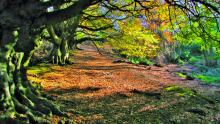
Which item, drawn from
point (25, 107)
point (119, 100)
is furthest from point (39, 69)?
point (25, 107)

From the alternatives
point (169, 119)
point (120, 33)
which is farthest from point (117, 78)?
point (169, 119)

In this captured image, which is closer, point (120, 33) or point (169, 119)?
point (169, 119)

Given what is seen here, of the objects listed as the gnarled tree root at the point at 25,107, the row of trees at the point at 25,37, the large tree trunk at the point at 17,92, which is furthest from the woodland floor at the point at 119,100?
the row of trees at the point at 25,37

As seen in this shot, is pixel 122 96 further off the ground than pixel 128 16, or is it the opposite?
pixel 128 16

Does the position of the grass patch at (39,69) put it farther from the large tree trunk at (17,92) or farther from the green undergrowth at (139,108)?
the large tree trunk at (17,92)

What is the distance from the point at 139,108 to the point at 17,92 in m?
5.38

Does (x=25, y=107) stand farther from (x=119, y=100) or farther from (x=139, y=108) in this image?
(x=119, y=100)

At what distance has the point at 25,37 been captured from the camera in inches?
427

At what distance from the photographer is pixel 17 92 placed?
11.2m

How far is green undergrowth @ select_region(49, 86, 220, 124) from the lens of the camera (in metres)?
12.8

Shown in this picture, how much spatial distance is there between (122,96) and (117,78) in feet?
19.7

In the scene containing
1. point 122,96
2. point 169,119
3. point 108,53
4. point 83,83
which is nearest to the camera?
point 169,119

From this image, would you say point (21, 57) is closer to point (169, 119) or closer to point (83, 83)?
point (169, 119)

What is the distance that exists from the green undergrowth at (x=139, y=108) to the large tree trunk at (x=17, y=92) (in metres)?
1.19
